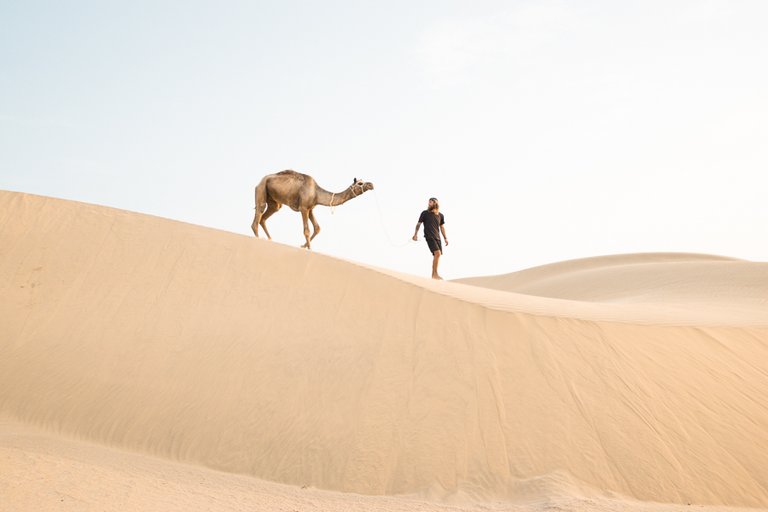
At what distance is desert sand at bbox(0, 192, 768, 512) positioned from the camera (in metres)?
6.57

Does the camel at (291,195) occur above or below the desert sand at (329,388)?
above

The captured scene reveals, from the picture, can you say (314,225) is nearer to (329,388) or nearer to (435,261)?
(435,261)

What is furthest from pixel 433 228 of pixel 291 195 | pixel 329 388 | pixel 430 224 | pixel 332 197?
pixel 329 388

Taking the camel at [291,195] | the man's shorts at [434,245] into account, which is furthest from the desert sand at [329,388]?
the man's shorts at [434,245]

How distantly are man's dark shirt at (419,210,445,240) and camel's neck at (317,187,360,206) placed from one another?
160cm

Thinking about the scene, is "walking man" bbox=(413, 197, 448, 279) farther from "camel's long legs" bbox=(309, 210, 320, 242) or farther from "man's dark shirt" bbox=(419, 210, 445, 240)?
"camel's long legs" bbox=(309, 210, 320, 242)

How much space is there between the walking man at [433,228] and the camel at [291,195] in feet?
6.14

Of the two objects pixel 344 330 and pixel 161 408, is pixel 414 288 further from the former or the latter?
pixel 161 408

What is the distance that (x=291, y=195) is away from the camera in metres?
13.8

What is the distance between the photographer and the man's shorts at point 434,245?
1384cm

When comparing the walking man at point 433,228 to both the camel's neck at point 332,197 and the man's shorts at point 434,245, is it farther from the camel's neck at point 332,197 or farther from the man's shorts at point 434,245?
the camel's neck at point 332,197

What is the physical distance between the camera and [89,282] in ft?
33.7

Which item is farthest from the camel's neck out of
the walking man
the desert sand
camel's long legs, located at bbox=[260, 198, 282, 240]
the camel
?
the desert sand

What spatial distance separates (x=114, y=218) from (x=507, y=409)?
7.30 m
